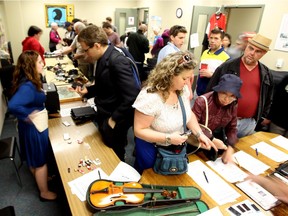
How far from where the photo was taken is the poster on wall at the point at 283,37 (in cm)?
372

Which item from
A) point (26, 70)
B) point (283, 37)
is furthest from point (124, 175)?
point (283, 37)

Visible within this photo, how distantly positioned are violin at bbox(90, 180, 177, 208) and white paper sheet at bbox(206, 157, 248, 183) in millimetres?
477

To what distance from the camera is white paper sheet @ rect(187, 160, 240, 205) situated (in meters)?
1.37

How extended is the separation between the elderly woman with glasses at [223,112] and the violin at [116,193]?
64 centimetres

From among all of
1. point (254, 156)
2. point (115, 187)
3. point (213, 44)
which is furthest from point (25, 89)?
point (213, 44)

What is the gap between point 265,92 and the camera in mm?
2203

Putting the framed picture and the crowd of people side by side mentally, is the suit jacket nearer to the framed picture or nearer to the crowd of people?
the crowd of people

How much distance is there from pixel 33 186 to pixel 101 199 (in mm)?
1606

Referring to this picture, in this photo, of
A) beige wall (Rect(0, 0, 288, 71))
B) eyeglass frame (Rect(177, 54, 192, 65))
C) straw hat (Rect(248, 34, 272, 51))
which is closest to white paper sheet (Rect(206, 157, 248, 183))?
eyeglass frame (Rect(177, 54, 192, 65))

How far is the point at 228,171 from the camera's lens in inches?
63.7

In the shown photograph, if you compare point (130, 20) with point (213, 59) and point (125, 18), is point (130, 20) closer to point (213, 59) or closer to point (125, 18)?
point (125, 18)

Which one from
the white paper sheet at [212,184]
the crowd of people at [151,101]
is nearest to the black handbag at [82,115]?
the crowd of people at [151,101]

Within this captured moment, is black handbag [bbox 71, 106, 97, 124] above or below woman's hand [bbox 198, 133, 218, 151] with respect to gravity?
below

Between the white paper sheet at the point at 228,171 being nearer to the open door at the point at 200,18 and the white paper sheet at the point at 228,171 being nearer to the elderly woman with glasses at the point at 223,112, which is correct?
the elderly woman with glasses at the point at 223,112
